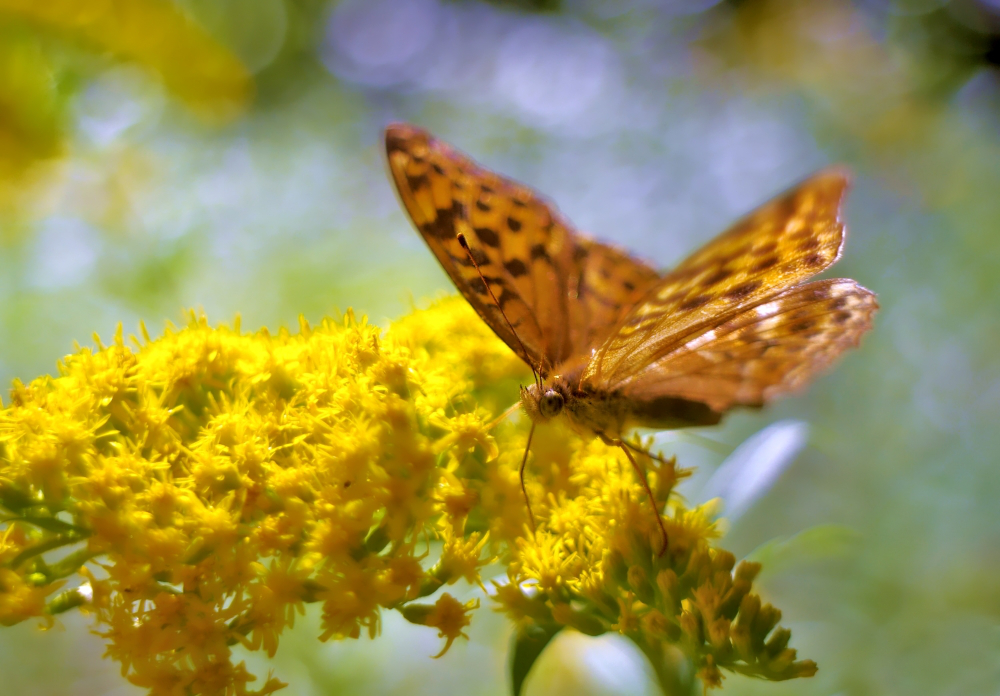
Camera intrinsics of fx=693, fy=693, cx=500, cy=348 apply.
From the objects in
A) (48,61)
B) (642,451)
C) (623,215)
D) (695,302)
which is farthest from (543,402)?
(48,61)

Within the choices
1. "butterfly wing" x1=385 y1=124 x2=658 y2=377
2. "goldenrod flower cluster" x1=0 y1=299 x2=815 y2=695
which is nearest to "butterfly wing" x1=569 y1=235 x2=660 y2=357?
"butterfly wing" x1=385 y1=124 x2=658 y2=377

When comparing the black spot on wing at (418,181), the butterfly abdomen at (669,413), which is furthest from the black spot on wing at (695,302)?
the black spot on wing at (418,181)

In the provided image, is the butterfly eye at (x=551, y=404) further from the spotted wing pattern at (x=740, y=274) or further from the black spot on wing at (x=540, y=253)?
the black spot on wing at (x=540, y=253)

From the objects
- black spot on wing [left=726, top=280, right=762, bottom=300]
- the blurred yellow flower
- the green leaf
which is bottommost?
the green leaf

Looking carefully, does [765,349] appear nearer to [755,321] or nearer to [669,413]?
[755,321]

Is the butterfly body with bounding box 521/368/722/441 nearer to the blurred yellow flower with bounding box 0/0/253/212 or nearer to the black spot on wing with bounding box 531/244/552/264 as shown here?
the black spot on wing with bounding box 531/244/552/264

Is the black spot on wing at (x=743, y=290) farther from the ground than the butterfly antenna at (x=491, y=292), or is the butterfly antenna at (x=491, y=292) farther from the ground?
the butterfly antenna at (x=491, y=292)
